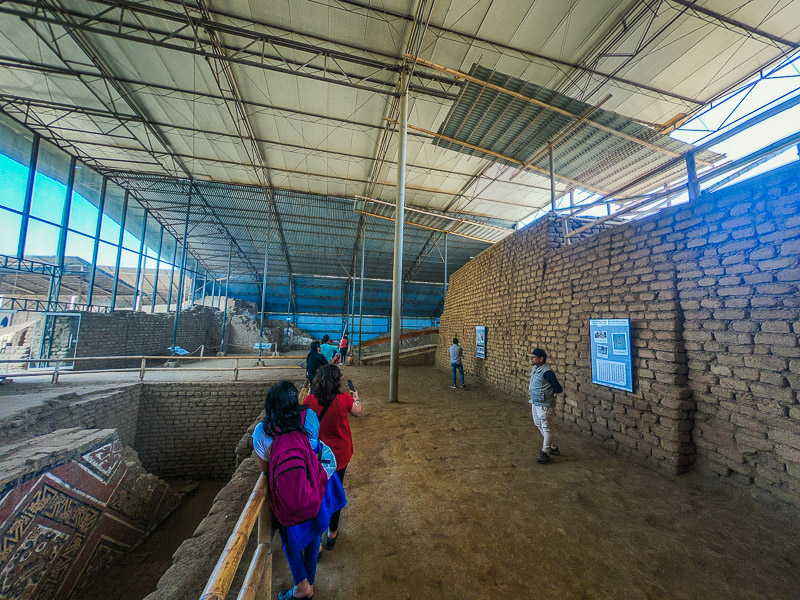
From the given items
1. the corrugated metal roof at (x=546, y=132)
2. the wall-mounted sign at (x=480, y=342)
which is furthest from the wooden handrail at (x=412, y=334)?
the corrugated metal roof at (x=546, y=132)

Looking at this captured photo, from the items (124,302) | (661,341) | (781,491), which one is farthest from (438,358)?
Answer: (124,302)

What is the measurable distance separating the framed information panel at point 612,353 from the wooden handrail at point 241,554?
440 centimetres

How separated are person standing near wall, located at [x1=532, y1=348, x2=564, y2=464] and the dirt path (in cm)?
21

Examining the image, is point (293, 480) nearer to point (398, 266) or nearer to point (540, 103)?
point (398, 266)

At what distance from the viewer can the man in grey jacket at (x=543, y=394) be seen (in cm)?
377

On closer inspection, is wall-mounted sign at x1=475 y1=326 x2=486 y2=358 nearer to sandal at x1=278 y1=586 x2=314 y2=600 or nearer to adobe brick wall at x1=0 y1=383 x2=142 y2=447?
sandal at x1=278 y1=586 x2=314 y2=600

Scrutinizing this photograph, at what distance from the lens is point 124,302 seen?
20766 mm

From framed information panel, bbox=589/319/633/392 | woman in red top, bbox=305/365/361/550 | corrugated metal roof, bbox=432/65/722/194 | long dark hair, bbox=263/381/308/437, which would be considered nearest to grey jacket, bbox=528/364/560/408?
framed information panel, bbox=589/319/633/392

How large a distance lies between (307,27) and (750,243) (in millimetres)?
9838

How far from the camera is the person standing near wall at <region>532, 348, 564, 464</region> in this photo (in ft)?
12.4

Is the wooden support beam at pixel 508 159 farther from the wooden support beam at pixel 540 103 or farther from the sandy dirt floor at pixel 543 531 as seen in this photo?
the sandy dirt floor at pixel 543 531

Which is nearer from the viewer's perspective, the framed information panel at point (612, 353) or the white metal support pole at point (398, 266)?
the framed information panel at point (612, 353)

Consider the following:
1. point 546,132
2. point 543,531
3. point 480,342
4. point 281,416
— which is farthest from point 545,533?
point 546,132

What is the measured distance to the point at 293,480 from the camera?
5.35 feet
